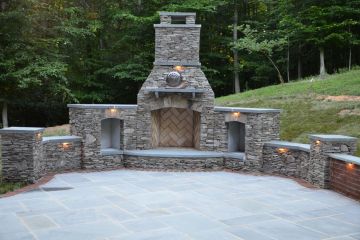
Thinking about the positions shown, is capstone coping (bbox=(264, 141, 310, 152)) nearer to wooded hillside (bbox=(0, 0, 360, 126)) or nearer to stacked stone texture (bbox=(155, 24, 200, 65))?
stacked stone texture (bbox=(155, 24, 200, 65))

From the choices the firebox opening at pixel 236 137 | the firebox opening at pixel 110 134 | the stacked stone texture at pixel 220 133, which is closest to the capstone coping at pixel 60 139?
the firebox opening at pixel 110 134

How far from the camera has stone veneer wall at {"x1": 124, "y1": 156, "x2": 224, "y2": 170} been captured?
12.6 metres

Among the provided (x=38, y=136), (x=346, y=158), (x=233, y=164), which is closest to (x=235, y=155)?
(x=233, y=164)

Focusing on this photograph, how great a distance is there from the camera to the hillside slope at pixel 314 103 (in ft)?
45.4

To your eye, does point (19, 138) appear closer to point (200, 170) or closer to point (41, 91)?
point (200, 170)

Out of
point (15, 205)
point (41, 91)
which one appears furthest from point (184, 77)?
point (41, 91)

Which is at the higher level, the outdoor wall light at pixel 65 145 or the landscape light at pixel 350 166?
the outdoor wall light at pixel 65 145

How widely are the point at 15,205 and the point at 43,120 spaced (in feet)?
52.2

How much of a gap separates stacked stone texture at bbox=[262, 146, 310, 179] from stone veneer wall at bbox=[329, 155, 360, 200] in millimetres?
1063

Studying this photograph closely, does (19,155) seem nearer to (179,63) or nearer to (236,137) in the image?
(179,63)

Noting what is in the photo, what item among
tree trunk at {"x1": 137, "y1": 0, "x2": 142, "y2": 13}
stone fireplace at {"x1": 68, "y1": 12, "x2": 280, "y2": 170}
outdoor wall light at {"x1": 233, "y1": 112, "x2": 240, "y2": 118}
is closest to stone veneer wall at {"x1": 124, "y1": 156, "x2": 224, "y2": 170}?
stone fireplace at {"x1": 68, "y1": 12, "x2": 280, "y2": 170}

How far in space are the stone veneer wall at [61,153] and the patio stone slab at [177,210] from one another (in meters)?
0.79

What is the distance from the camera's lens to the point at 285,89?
19.5 m

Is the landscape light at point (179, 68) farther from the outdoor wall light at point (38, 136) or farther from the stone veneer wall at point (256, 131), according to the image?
the outdoor wall light at point (38, 136)
